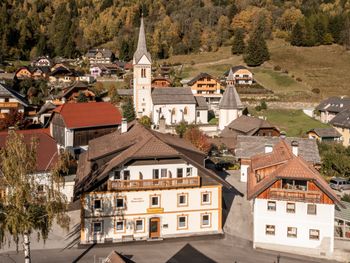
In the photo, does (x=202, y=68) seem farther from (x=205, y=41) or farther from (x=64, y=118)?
(x=64, y=118)

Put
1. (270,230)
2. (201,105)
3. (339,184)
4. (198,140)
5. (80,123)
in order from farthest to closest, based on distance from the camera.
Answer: (201,105) < (198,140) < (80,123) < (339,184) < (270,230)

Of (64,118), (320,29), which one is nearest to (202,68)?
(320,29)

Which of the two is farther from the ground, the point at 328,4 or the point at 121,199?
the point at 328,4

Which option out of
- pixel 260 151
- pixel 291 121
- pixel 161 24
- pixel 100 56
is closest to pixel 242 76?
pixel 291 121

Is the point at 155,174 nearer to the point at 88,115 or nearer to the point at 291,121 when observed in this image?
the point at 88,115

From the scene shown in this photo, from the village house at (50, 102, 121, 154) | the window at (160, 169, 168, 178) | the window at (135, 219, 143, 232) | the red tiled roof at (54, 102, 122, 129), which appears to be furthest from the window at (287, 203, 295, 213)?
the red tiled roof at (54, 102, 122, 129)

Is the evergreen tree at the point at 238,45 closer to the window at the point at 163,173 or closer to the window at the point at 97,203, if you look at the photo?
the window at the point at 163,173

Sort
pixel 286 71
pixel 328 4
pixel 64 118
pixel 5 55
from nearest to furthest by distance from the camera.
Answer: pixel 64 118 < pixel 286 71 < pixel 5 55 < pixel 328 4
